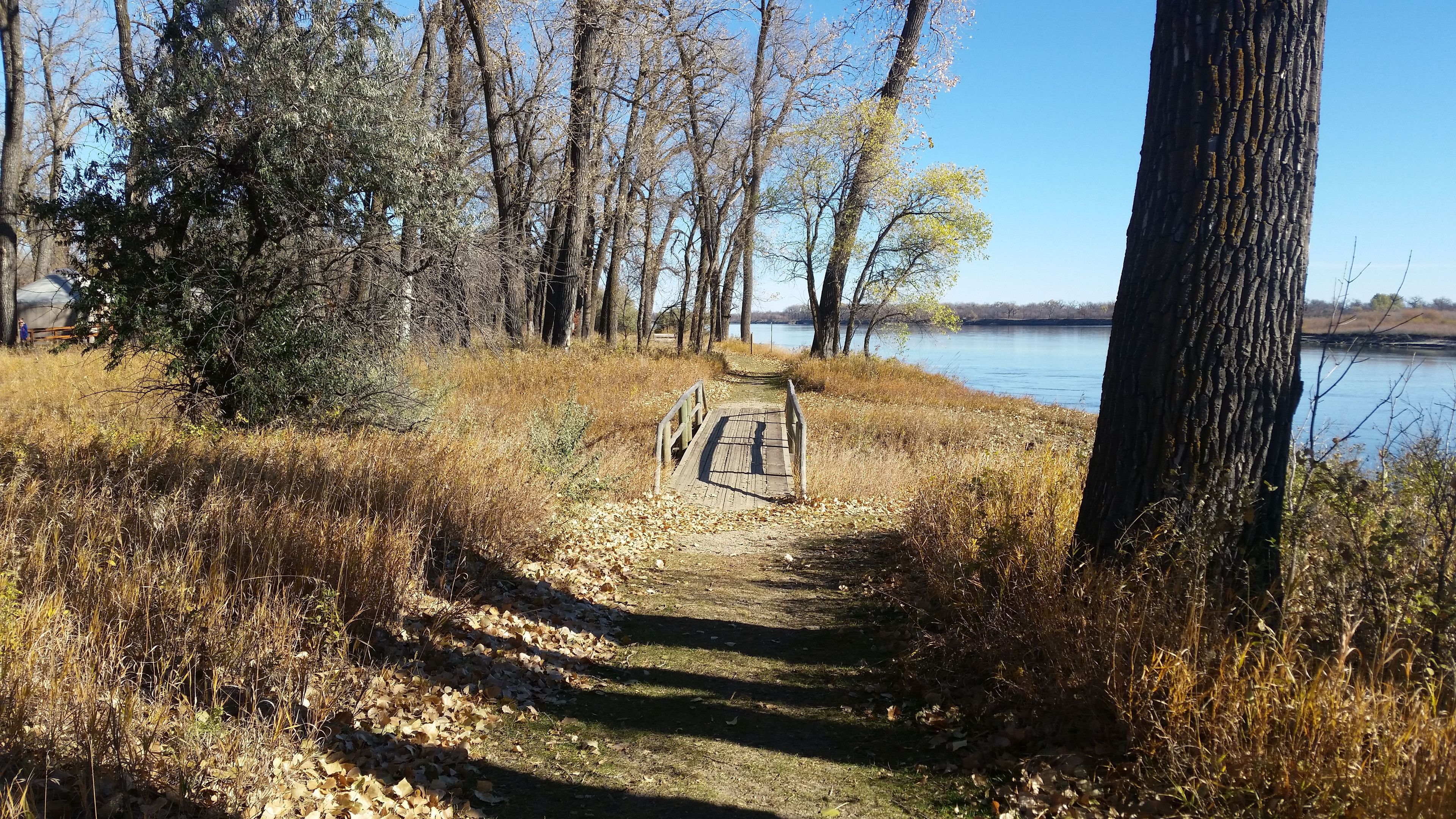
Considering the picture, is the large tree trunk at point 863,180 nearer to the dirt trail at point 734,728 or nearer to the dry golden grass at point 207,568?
the dry golden grass at point 207,568

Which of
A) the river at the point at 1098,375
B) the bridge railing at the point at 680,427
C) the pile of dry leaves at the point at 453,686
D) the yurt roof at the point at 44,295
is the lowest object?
the pile of dry leaves at the point at 453,686

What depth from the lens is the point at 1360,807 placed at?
259cm

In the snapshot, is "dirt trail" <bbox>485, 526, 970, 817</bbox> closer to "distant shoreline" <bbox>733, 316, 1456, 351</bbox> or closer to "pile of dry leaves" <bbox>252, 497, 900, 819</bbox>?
"pile of dry leaves" <bbox>252, 497, 900, 819</bbox>

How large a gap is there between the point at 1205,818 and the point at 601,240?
29347 millimetres

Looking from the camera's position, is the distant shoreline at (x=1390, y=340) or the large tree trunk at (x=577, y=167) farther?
the large tree trunk at (x=577, y=167)

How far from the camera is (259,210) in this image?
8.65m

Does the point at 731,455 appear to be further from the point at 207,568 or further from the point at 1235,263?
the point at 1235,263

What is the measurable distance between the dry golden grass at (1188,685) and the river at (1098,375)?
1064mm

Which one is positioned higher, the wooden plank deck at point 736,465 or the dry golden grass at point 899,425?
the dry golden grass at point 899,425

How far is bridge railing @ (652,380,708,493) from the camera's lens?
35.8 ft

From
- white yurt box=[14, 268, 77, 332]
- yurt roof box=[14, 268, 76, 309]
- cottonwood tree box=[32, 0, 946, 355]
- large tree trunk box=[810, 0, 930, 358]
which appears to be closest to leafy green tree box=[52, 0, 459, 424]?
cottonwood tree box=[32, 0, 946, 355]

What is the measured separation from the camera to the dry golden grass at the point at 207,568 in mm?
3018

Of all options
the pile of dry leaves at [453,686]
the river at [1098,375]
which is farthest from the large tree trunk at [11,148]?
the river at [1098,375]

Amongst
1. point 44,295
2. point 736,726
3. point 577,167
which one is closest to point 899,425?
point 577,167
